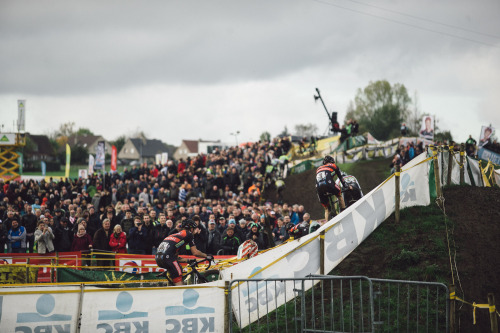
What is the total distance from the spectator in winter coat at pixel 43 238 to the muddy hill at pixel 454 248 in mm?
9009

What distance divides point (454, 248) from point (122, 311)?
7.23m

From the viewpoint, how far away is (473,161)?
15023 mm

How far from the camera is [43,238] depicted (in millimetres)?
14461

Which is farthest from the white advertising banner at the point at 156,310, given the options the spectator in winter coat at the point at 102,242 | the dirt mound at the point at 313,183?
the dirt mound at the point at 313,183

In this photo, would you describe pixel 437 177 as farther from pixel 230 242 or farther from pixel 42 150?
pixel 42 150

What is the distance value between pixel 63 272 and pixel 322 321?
6717 millimetres

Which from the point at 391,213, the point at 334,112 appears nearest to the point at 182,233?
the point at 391,213

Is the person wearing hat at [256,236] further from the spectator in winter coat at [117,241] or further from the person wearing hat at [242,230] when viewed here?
the spectator in winter coat at [117,241]

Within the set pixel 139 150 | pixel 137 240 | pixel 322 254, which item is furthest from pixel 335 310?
pixel 139 150

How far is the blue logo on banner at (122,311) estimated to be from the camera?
7711 millimetres

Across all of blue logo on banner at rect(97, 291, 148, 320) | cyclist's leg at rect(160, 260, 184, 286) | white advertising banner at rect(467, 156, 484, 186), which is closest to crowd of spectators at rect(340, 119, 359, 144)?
white advertising banner at rect(467, 156, 484, 186)

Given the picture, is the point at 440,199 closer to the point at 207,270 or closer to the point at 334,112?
the point at 207,270

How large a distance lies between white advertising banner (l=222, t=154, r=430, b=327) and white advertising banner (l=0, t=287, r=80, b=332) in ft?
8.93

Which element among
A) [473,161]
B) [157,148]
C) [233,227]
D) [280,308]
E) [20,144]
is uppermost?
[157,148]
